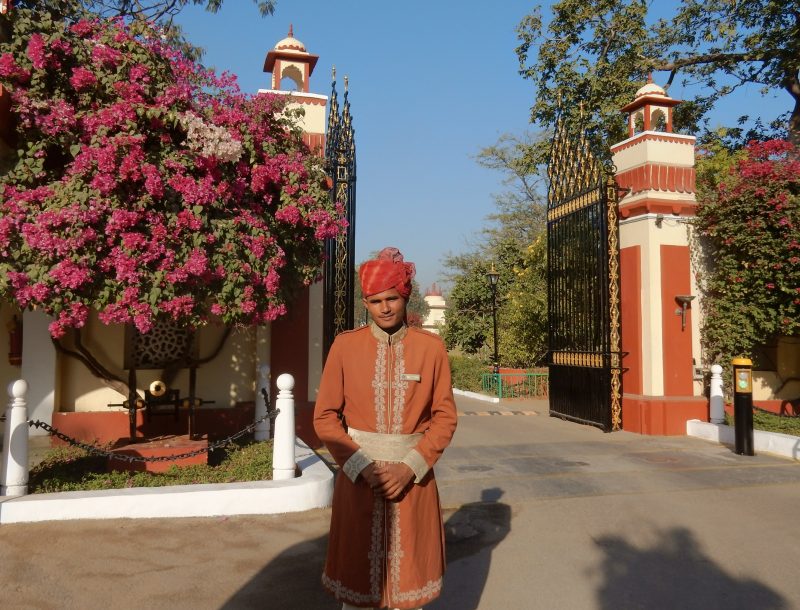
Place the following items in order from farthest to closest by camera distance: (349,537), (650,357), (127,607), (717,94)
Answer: (717,94) → (650,357) → (127,607) → (349,537)

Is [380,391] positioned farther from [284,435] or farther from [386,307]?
[284,435]

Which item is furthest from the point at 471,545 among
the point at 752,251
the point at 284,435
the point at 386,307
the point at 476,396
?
the point at 476,396

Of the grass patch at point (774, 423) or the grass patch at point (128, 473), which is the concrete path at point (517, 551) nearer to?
the grass patch at point (128, 473)

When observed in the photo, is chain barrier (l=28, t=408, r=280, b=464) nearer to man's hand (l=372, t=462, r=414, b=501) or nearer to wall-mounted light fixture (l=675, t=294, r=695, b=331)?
man's hand (l=372, t=462, r=414, b=501)

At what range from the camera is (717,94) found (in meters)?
16.6

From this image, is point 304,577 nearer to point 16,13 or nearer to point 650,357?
point 16,13

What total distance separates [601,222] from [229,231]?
5.98 metres

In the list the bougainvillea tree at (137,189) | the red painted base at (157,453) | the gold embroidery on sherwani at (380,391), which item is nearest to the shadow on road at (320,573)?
the gold embroidery on sherwani at (380,391)

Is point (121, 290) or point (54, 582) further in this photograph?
point (121, 290)

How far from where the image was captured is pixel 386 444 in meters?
2.50

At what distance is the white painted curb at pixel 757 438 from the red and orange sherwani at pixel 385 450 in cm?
646

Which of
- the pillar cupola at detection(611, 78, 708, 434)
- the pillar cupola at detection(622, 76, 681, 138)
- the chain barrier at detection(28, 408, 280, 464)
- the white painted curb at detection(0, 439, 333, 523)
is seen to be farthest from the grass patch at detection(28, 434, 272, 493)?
the pillar cupola at detection(622, 76, 681, 138)

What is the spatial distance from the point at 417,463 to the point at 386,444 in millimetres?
151

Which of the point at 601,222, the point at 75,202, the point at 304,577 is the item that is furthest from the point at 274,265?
the point at 601,222
